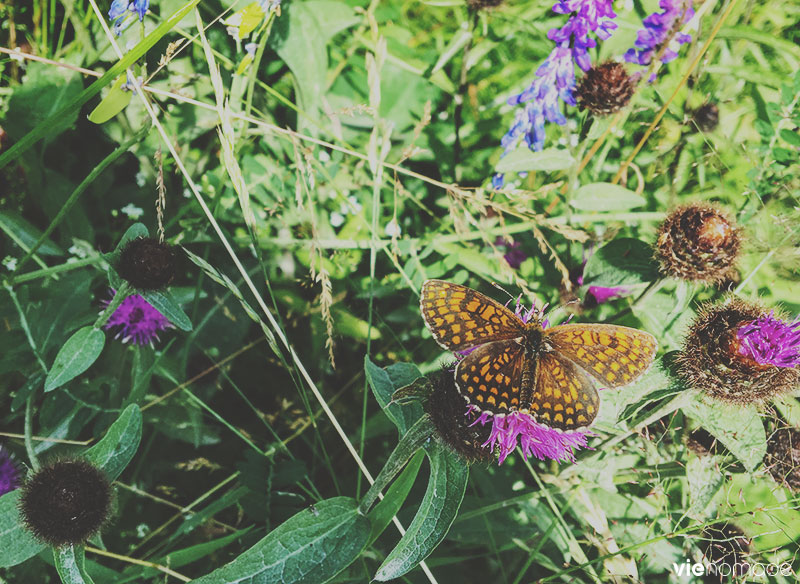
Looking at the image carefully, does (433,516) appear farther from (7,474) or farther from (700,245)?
(7,474)

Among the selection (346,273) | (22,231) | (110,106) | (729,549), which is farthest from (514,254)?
(22,231)

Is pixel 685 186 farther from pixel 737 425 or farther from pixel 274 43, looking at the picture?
pixel 274 43

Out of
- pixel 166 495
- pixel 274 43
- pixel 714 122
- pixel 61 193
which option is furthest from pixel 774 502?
pixel 61 193

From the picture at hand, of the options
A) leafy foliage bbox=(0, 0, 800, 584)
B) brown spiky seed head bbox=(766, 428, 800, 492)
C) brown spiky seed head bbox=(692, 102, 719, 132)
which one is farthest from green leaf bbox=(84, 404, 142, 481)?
brown spiky seed head bbox=(692, 102, 719, 132)

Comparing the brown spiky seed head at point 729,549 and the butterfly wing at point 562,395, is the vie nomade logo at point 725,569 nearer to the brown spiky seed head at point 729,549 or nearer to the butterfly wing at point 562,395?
the brown spiky seed head at point 729,549

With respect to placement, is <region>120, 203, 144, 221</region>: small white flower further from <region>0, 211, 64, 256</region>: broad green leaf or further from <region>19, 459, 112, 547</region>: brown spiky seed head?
<region>19, 459, 112, 547</region>: brown spiky seed head

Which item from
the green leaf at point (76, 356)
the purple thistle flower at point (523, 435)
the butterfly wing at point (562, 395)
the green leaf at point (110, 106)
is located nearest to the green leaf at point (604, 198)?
the purple thistle flower at point (523, 435)

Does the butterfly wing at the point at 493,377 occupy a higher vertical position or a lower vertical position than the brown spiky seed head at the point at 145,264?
lower
